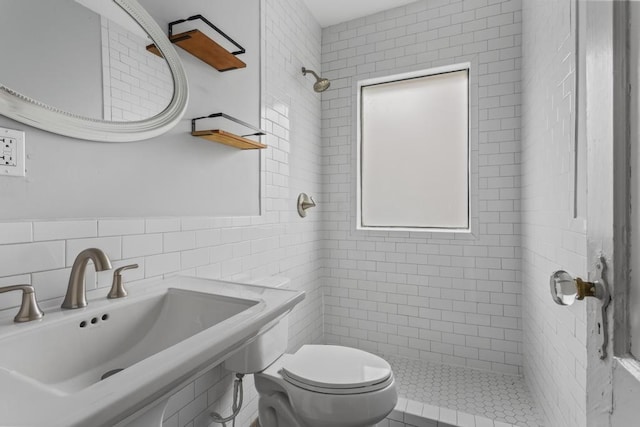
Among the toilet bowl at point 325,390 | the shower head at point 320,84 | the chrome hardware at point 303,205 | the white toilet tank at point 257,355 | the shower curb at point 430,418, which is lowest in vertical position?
the shower curb at point 430,418

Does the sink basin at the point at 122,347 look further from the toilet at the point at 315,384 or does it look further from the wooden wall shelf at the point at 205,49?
the wooden wall shelf at the point at 205,49

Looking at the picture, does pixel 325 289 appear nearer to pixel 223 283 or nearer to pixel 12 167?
pixel 223 283

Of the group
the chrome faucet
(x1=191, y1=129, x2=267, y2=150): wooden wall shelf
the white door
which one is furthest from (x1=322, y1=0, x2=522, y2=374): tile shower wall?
the chrome faucet

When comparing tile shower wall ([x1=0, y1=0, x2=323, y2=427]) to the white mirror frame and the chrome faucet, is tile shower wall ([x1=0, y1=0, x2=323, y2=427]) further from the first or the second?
the white mirror frame

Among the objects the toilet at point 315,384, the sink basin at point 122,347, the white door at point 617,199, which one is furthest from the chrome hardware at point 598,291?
the toilet at point 315,384

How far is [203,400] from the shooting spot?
1.43 m

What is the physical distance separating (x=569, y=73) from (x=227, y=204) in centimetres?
160

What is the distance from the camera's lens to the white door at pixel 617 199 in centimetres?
48

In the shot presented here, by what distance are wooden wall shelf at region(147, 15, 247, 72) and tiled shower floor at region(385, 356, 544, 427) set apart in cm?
216

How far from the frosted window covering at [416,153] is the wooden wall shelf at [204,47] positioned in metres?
1.45

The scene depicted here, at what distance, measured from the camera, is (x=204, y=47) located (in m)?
1.45

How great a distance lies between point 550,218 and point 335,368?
1.25m

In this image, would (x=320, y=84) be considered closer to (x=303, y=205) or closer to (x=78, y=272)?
(x=303, y=205)

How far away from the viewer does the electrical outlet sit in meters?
0.86
